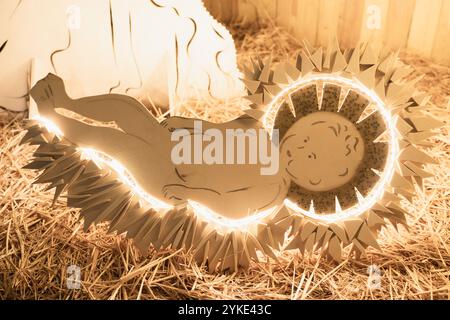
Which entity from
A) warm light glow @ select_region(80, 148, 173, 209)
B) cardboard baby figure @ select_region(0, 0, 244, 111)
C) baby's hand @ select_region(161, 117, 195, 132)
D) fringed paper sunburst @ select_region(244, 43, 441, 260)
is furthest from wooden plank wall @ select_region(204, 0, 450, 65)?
warm light glow @ select_region(80, 148, 173, 209)

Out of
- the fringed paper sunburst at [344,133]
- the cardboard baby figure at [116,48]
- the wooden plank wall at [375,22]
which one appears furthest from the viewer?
the wooden plank wall at [375,22]

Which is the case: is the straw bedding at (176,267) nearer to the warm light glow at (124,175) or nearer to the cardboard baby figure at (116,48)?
the warm light glow at (124,175)

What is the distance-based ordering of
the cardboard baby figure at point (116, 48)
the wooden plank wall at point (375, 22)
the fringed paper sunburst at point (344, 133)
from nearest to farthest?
1. the fringed paper sunburst at point (344, 133)
2. the cardboard baby figure at point (116, 48)
3. the wooden plank wall at point (375, 22)

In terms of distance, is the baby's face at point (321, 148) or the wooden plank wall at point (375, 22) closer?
the baby's face at point (321, 148)

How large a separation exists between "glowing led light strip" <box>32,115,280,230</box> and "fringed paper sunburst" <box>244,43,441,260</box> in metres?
0.10

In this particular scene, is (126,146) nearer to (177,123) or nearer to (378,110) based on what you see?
(177,123)

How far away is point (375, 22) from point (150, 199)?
128 centimetres

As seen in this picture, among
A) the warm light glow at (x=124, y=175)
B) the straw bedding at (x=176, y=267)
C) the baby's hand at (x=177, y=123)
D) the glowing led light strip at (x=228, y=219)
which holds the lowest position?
the straw bedding at (x=176, y=267)

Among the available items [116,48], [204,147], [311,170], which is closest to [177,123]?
[204,147]

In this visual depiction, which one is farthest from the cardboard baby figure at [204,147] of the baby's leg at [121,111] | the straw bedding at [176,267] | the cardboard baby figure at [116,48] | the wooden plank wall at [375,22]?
the wooden plank wall at [375,22]

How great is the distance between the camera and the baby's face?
3.68 ft

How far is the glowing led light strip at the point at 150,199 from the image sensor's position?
1155 millimetres

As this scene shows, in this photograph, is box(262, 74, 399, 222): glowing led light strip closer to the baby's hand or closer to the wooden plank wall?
A: the baby's hand

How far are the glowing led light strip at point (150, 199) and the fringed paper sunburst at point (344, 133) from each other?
0.33ft
